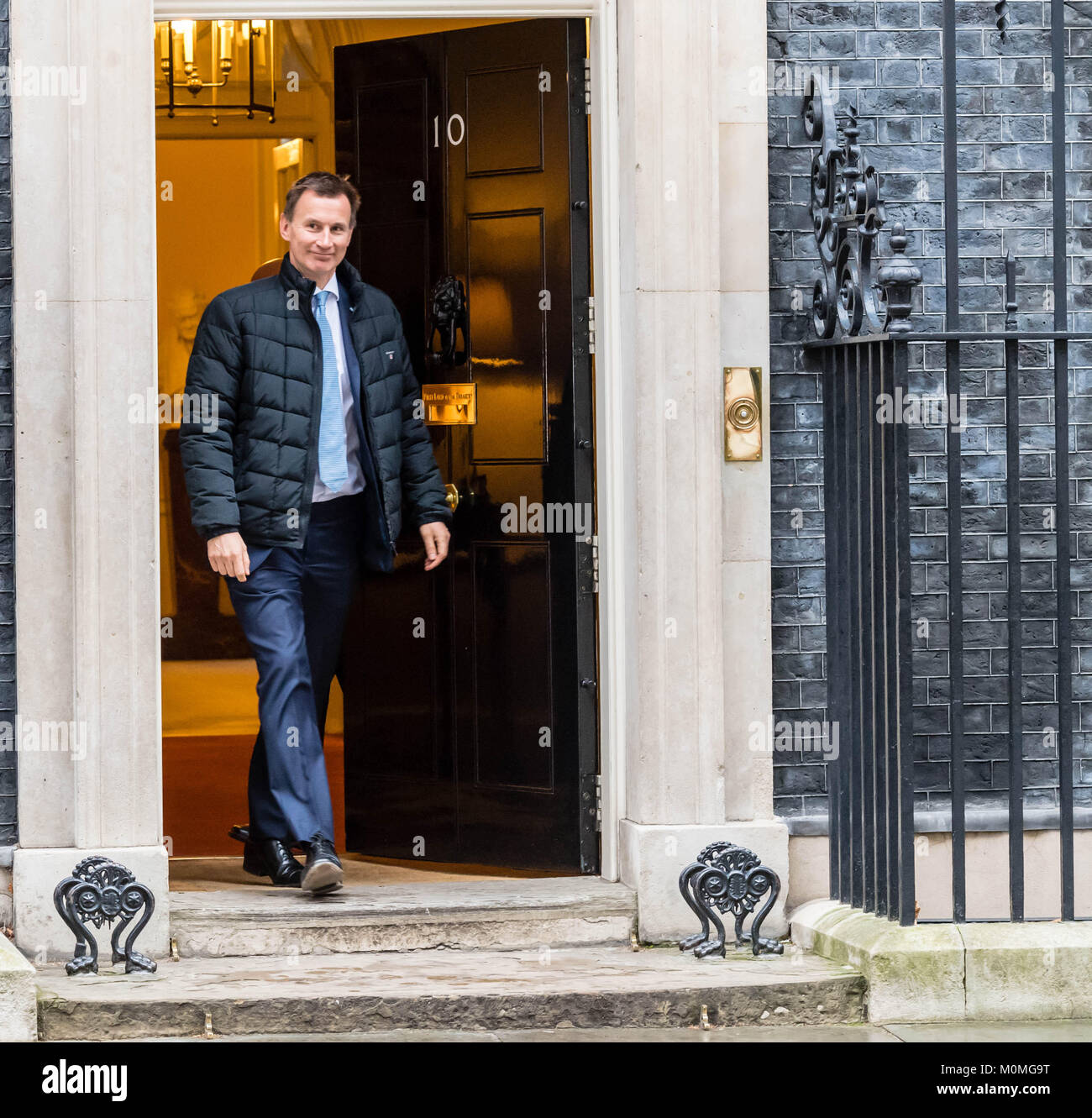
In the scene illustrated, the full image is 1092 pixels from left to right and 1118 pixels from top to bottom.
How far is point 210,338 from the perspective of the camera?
5746mm

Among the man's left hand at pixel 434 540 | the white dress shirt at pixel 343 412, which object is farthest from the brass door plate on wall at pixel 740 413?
the white dress shirt at pixel 343 412

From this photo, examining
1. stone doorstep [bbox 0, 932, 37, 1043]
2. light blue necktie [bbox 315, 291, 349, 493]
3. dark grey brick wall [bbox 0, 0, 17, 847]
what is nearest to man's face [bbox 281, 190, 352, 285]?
light blue necktie [bbox 315, 291, 349, 493]

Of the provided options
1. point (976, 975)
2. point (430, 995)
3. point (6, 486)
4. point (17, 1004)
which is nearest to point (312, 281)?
point (6, 486)

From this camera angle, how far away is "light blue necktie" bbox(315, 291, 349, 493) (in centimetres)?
591

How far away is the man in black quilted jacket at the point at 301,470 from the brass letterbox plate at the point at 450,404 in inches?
14.6

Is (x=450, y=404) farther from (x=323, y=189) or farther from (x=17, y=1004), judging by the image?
(x=17, y=1004)

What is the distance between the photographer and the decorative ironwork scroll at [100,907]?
5.23 m

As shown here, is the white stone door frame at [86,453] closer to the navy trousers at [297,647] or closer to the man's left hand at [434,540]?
the navy trousers at [297,647]

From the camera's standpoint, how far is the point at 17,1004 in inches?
191

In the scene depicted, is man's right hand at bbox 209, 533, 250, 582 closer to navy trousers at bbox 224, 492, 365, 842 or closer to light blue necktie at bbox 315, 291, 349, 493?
navy trousers at bbox 224, 492, 365, 842

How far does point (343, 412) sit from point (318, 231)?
591mm

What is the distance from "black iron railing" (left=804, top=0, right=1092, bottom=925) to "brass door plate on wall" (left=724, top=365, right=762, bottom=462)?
237 mm

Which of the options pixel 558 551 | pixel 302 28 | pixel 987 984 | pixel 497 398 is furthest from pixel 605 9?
pixel 302 28

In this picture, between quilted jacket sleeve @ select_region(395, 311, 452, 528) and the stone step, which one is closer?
the stone step
